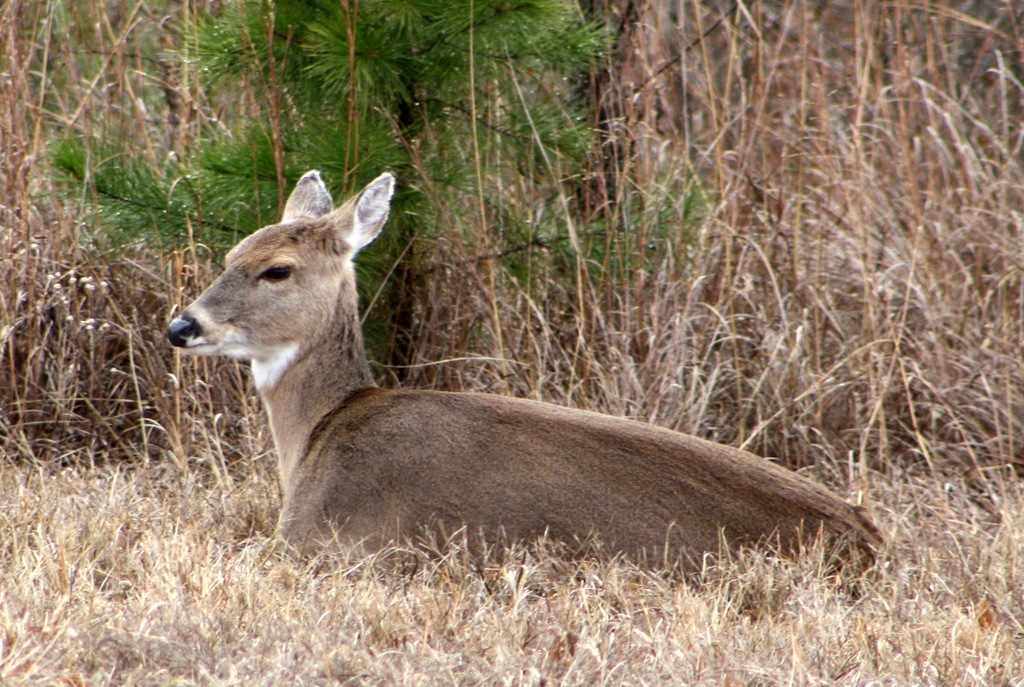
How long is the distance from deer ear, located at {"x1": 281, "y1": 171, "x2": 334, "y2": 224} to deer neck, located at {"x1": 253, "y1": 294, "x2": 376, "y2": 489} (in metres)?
0.44

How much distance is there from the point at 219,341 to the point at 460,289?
1424 mm

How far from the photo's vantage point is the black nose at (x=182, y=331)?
4.34m

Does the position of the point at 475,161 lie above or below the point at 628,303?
above

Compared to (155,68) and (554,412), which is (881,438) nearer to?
(554,412)

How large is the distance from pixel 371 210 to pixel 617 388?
127 cm

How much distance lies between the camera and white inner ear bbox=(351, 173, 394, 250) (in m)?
4.64

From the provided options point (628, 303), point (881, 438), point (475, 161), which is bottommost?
point (881, 438)

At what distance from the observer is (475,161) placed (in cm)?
548

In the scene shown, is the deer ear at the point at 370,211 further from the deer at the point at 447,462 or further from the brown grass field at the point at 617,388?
the brown grass field at the point at 617,388

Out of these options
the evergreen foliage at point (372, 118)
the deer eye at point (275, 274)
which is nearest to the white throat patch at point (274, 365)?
the deer eye at point (275, 274)

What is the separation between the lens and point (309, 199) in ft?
16.2

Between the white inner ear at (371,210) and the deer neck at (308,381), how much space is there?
0.76ft

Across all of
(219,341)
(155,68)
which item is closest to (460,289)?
(219,341)

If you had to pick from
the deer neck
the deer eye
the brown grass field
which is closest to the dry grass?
the brown grass field
